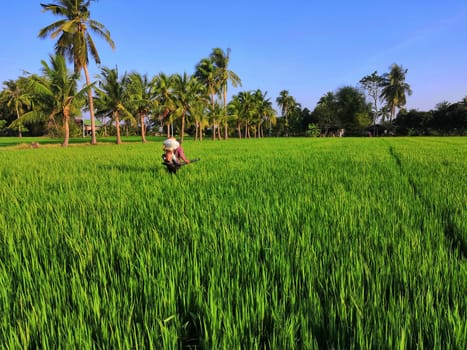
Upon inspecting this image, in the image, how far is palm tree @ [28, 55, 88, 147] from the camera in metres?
19.8

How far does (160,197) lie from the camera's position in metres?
3.23

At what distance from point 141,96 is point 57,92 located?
10.1 meters

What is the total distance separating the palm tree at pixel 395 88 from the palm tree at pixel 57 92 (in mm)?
55028

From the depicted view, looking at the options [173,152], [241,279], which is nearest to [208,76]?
[173,152]

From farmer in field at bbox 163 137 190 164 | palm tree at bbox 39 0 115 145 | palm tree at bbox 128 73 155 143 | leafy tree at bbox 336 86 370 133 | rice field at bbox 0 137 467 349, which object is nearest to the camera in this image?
rice field at bbox 0 137 467 349

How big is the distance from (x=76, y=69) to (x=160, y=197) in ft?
78.1

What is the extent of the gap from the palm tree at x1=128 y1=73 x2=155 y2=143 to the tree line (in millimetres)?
99

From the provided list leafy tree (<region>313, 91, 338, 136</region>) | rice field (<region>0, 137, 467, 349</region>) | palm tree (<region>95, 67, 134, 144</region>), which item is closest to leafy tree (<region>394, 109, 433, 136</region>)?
leafy tree (<region>313, 91, 338, 136</region>)

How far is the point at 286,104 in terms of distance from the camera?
219 ft

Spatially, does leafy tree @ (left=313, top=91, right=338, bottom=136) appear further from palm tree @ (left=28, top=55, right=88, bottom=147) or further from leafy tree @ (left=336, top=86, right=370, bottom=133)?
palm tree @ (left=28, top=55, right=88, bottom=147)

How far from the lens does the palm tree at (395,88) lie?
53531 mm

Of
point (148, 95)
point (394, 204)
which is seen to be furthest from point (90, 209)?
point (148, 95)

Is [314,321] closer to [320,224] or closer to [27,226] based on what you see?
[320,224]

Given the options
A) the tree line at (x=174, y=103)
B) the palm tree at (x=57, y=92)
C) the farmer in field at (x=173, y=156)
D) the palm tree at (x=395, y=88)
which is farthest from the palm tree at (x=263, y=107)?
the farmer in field at (x=173, y=156)
